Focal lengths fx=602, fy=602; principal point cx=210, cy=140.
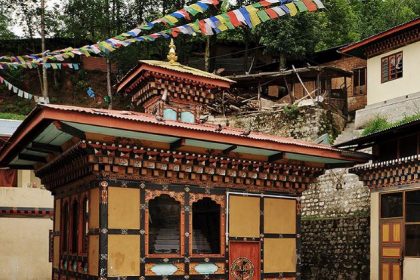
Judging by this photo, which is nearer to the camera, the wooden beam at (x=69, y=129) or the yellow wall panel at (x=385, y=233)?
the wooden beam at (x=69, y=129)

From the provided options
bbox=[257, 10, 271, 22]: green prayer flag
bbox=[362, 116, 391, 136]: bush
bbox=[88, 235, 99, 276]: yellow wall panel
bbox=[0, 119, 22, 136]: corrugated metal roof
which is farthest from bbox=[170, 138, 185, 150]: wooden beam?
bbox=[362, 116, 391, 136]: bush

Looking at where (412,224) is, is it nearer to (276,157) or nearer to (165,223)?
(276,157)

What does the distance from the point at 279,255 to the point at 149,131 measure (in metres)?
5.01

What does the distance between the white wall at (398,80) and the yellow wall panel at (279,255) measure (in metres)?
12.1

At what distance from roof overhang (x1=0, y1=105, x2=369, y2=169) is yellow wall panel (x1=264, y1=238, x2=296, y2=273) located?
1965 millimetres

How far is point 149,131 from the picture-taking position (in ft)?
37.1

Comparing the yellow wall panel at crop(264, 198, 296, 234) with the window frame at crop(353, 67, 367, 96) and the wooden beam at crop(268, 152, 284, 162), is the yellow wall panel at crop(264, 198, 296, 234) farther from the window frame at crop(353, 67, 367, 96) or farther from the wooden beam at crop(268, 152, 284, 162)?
the window frame at crop(353, 67, 367, 96)

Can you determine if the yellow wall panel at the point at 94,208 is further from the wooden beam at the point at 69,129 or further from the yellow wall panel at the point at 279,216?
the yellow wall panel at the point at 279,216

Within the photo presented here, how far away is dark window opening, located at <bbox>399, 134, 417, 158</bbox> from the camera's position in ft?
49.5

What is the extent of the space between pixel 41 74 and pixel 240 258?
3065 cm

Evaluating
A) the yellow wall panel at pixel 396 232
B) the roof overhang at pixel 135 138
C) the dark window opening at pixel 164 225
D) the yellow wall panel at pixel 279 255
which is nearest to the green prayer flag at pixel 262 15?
the roof overhang at pixel 135 138

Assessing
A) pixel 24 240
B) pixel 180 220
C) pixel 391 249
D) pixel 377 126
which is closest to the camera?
pixel 180 220

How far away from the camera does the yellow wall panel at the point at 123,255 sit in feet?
38.4

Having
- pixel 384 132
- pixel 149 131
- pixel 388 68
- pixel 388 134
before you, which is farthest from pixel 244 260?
pixel 388 68
